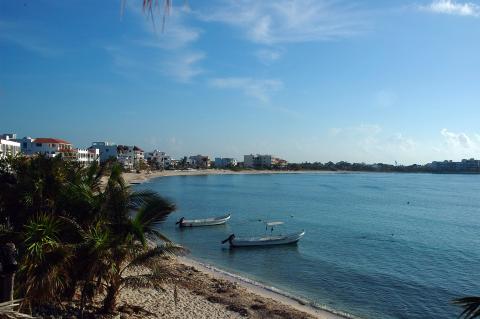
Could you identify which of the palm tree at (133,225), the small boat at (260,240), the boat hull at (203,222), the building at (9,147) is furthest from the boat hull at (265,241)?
the palm tree at (133,225)

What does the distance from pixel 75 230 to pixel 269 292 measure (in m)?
13.7

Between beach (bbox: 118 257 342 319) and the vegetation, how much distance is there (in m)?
1.21

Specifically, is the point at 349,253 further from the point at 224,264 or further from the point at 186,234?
the point at 186,234

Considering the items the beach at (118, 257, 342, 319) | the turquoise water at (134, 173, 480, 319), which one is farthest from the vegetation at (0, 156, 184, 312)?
the turquoise water at (134, 173, 480, 319)

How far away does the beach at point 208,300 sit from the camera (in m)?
16.0

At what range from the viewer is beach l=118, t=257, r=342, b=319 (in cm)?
1598

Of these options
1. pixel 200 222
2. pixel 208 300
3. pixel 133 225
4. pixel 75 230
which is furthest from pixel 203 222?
pixel 133 225

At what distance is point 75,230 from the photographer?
40.1 ft

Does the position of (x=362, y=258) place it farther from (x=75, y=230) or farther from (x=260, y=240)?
(x=75, y=230)

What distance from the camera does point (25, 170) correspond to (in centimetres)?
1415

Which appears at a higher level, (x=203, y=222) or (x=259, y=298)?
(x=203, y=222)

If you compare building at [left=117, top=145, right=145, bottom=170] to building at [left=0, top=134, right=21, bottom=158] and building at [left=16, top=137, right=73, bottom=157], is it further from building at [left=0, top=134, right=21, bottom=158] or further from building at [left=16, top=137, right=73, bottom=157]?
building at [left=0, top=134, right=21, bottom=158]

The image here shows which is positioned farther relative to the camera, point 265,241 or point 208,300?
point 265,241

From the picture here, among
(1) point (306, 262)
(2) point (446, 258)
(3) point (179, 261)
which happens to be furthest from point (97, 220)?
(2) point (446, 258)
